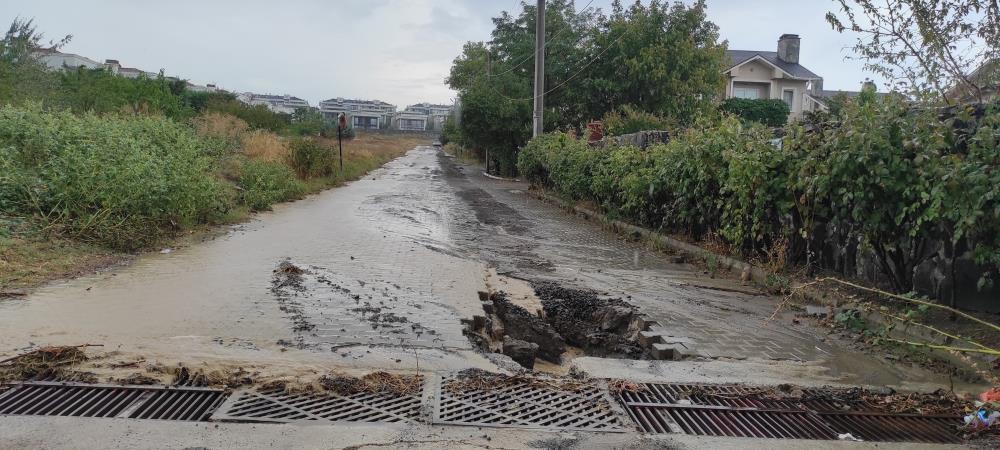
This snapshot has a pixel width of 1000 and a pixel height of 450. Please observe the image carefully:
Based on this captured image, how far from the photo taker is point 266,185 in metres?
16.6

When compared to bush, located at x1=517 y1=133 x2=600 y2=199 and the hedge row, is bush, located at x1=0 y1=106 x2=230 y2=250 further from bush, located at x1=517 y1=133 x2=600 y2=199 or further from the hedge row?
bush, located at x1=517 y1=133 x2=600 y2=199

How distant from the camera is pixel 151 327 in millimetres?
5086

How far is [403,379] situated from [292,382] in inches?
25.6

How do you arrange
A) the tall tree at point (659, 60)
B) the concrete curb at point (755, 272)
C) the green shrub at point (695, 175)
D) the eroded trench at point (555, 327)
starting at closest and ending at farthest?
1. the concrete curb at point (755, 272)
2. the eroded trench at point (555, 327)
3. the green shrub at point (695, 175)
4. the tall tree at point (659, 60)

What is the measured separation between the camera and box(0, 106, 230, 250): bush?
28.1 ft

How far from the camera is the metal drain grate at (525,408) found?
3592 mm

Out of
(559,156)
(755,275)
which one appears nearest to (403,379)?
(755,275)

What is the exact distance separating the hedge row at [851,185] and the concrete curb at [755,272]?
32 centimetres

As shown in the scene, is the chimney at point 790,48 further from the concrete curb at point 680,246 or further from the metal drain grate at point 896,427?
the metal drain grate at point 896,427

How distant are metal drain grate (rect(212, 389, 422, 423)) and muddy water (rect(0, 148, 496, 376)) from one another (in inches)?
22.4

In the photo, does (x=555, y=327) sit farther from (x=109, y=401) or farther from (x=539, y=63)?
(x=539, y=63)

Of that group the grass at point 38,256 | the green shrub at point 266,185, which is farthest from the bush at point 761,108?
the grass at point 38,256


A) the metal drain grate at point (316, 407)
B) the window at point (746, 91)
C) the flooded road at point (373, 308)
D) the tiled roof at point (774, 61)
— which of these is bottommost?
the flooded road at point (373, 308)

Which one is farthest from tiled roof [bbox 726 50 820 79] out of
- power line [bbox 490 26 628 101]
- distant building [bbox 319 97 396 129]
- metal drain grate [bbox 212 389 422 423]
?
distant building [bbox 319 97 396 129]
